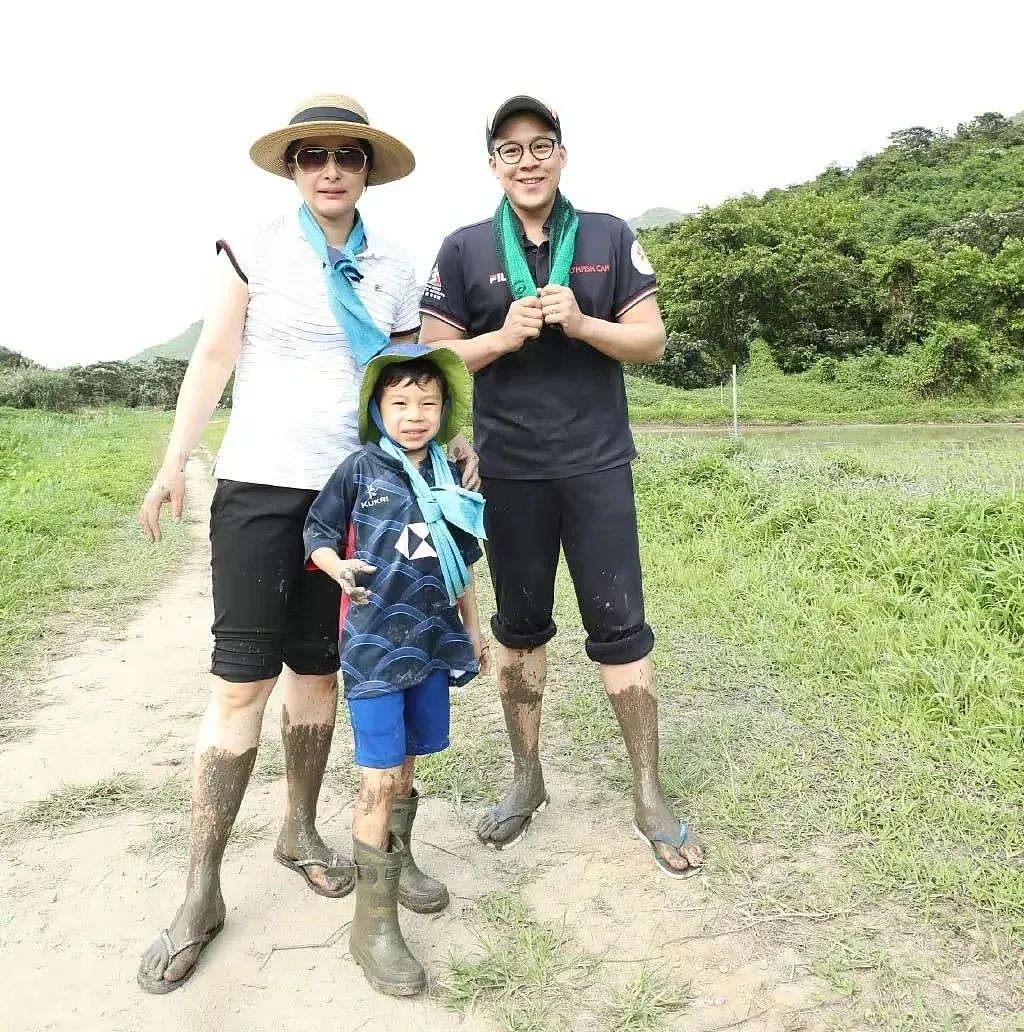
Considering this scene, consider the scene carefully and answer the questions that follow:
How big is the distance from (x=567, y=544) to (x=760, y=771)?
3.44 feet

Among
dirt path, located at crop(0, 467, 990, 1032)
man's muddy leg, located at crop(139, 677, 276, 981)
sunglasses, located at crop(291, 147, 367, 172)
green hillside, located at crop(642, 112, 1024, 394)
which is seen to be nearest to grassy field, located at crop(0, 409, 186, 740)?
dirt path, located at crop(0, 467, 990, 1032)

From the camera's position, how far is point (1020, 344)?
2520 cm

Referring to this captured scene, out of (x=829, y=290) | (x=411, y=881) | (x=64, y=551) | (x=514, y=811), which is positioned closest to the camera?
(x=411, y=881)

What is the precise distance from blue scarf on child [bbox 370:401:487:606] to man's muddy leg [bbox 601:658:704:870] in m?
0.70

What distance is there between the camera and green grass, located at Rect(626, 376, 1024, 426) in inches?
827

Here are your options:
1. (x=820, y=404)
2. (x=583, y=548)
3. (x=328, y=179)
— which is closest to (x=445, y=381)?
(x=328, y=179)

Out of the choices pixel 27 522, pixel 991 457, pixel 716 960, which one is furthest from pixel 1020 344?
pixel 716 960

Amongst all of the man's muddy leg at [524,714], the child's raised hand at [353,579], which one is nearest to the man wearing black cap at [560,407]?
the man's muddy leg at [524,714]

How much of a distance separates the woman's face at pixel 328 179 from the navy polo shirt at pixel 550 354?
1.43 ft

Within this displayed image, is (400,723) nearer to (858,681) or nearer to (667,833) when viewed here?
(667,833)

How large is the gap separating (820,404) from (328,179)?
22505 mm

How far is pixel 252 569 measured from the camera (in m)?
2.18

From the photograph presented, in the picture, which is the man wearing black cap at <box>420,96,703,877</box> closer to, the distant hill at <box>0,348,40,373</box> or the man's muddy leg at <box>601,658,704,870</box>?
the man's muddy leg at <box>601,658,704,870</box>

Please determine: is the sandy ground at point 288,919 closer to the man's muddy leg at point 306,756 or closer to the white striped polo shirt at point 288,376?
the man's muddy leg at point 306,756
